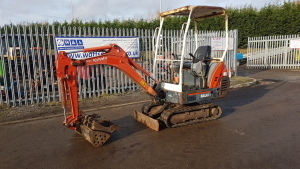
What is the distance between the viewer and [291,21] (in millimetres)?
23281

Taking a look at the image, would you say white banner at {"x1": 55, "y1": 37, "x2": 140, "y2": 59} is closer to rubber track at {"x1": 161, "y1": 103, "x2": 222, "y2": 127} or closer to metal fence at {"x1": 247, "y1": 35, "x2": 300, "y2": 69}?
rubber track at {"x1": 161, "y1": 103, "x2": 222, "y2": 127}

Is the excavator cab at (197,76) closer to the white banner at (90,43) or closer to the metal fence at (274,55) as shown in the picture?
the white banner at (90,43)

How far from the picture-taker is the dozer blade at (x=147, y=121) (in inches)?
221

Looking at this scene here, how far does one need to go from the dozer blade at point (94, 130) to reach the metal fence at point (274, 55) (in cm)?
1609

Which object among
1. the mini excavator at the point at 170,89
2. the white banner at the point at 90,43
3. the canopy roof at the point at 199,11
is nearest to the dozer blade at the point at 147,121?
the mini excavator at the point at 170,89

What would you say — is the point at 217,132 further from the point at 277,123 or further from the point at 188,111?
the point at 277,123

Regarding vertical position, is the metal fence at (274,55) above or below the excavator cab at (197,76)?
above

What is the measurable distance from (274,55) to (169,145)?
51.9ft

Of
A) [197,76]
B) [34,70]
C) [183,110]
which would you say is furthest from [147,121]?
[34,70]

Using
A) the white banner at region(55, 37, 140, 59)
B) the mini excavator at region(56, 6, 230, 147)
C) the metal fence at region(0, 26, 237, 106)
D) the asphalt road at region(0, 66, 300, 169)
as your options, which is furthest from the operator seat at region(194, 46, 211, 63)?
the white banner at region(55, 37, 140, 59)

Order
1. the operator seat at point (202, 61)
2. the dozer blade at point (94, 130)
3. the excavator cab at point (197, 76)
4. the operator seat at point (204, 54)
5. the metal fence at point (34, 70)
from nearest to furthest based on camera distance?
the dozer blade at point (94, 130) → the excavator cab at point (197, 76) → the operator seat at point (202, 61) → the operator seat at point (204, 54) → the metal fence at point (34, 70)

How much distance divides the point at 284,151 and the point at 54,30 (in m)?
7.71

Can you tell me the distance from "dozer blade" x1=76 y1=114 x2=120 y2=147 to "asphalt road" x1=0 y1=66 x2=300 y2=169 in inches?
7.0

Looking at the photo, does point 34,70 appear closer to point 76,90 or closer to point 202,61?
point 76,90
